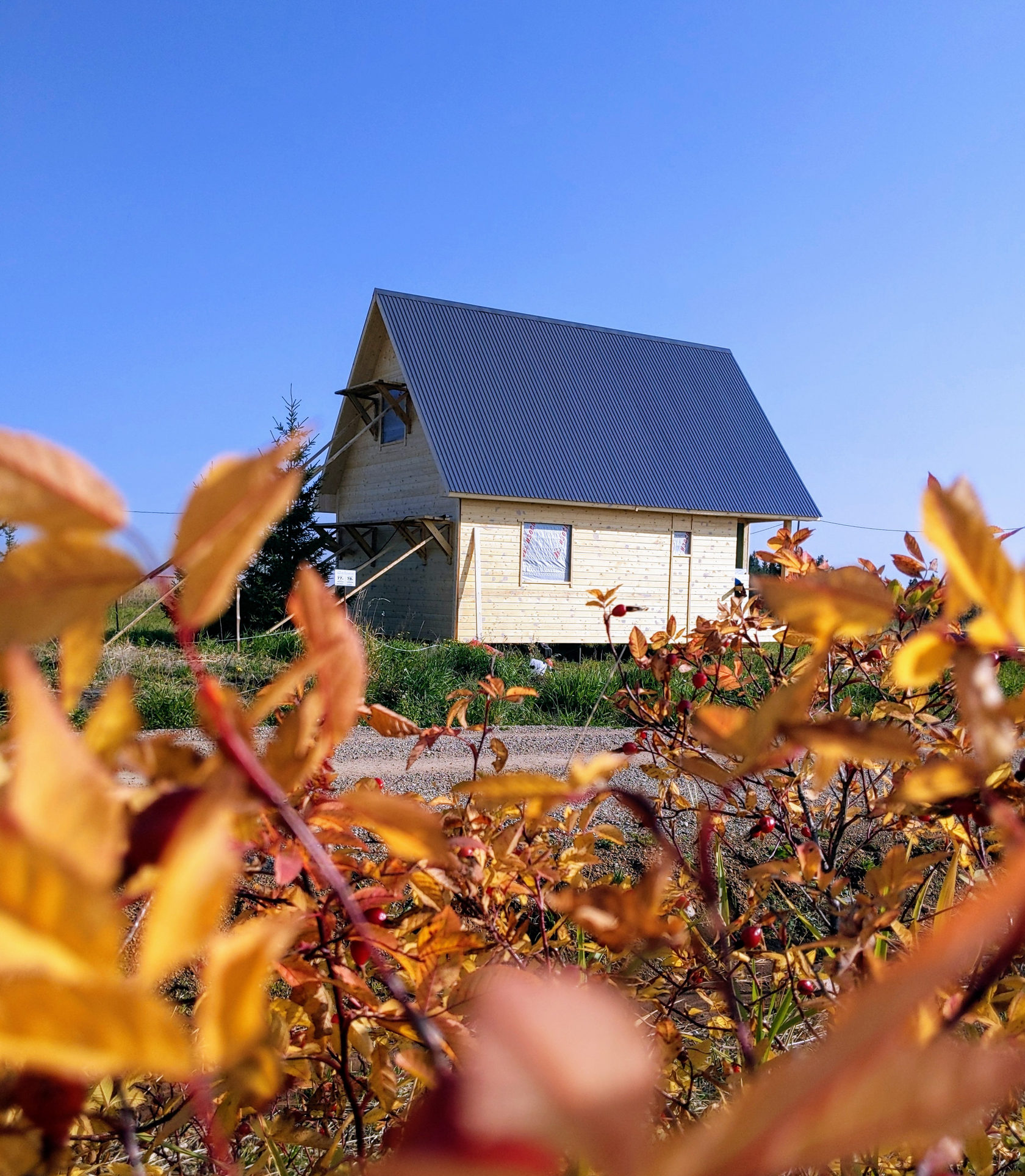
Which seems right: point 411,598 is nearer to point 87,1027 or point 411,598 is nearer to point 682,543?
point 682,543

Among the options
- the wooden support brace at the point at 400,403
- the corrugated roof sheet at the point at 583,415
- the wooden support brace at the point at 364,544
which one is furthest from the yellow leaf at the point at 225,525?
the wooden support brace at the point at 364,544

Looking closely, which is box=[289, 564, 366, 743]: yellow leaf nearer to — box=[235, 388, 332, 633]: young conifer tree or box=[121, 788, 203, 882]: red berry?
box=[121, 788, 203, 882]: red berry

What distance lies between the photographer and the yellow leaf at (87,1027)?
0.20 m

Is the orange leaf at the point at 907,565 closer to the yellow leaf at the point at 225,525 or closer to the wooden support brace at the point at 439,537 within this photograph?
the yellow leaf at the point at 225,525

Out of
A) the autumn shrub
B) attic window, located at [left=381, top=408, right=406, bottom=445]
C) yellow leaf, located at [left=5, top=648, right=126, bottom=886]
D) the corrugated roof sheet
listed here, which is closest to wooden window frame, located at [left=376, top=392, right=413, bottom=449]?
attic window, located at [left=381, top=408, right=406, bottom=445]

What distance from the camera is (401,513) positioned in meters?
15.0

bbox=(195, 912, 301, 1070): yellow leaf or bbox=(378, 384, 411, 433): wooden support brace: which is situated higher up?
bbox=(378, 384, 411, 433): wooden support brace

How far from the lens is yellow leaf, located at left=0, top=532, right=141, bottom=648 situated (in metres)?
0.34

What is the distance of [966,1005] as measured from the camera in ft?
1.25

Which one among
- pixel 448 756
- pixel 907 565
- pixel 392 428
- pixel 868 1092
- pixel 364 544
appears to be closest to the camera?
pixel 868 1092

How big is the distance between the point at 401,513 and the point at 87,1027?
14947 millimetres

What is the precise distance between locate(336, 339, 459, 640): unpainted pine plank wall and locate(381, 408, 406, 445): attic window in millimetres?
134

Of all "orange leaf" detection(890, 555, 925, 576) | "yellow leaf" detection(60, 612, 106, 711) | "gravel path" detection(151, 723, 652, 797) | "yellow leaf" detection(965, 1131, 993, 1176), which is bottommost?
"yellow leaf" detection(965, 1131, 993, 1176)

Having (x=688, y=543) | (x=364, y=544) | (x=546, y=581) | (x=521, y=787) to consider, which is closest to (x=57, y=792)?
(x=521, y=787)
